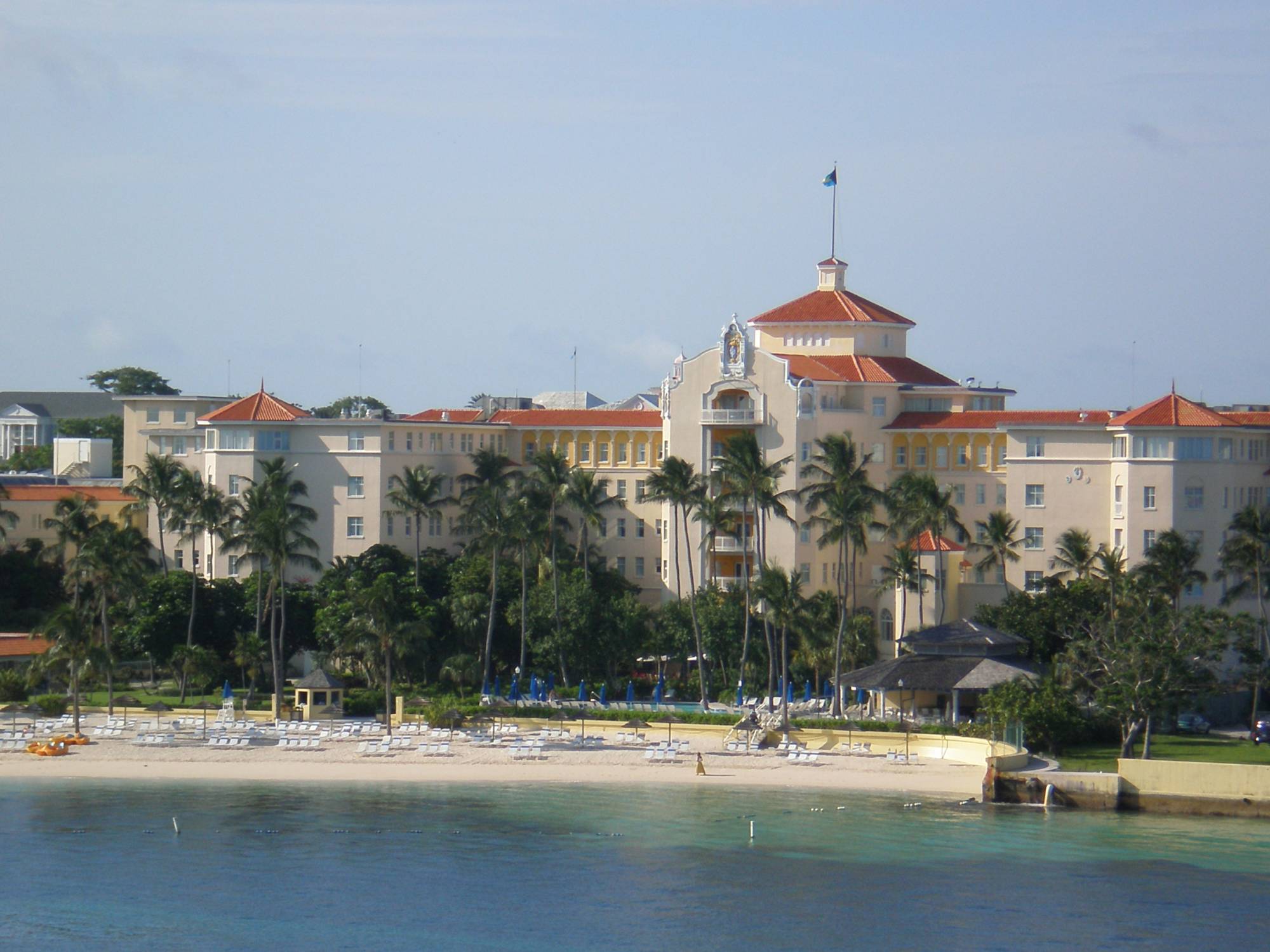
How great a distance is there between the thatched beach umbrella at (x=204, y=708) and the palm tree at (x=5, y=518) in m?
19.8

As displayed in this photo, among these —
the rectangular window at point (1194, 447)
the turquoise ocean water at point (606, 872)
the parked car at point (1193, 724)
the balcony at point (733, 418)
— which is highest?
the balcony at point (733, 418)

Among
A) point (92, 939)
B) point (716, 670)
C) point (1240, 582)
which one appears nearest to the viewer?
point (92, 939)

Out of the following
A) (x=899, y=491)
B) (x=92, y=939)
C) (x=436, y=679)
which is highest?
(x=899, y=491)

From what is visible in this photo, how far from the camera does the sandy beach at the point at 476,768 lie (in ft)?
253

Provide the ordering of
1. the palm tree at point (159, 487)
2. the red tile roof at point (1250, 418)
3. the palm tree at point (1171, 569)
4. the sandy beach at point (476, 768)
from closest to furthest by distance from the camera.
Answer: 1. the sandy beach at point (476, 768)
2. the palm tree at point (1171, 569)
3. the red tile roof at point (1250, 418)
4. the palm tree at point (159, 487)

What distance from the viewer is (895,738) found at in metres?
80.8

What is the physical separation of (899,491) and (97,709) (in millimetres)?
34814

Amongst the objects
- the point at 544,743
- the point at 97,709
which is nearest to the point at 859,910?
the point at 544,743

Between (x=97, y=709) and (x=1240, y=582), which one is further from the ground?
(x=1240, y=582)

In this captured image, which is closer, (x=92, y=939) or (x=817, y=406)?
(x=92, y=939)

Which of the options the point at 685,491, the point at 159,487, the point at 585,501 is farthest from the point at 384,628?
the point at 159,487

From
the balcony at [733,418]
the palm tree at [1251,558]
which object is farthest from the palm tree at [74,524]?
the palm tree at [1251,558]

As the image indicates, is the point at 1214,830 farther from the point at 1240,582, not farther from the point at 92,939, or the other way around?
the point at 92,939

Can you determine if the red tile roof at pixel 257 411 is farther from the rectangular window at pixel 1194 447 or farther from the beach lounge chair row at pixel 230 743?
the rectangular window at pixel 1194 447
